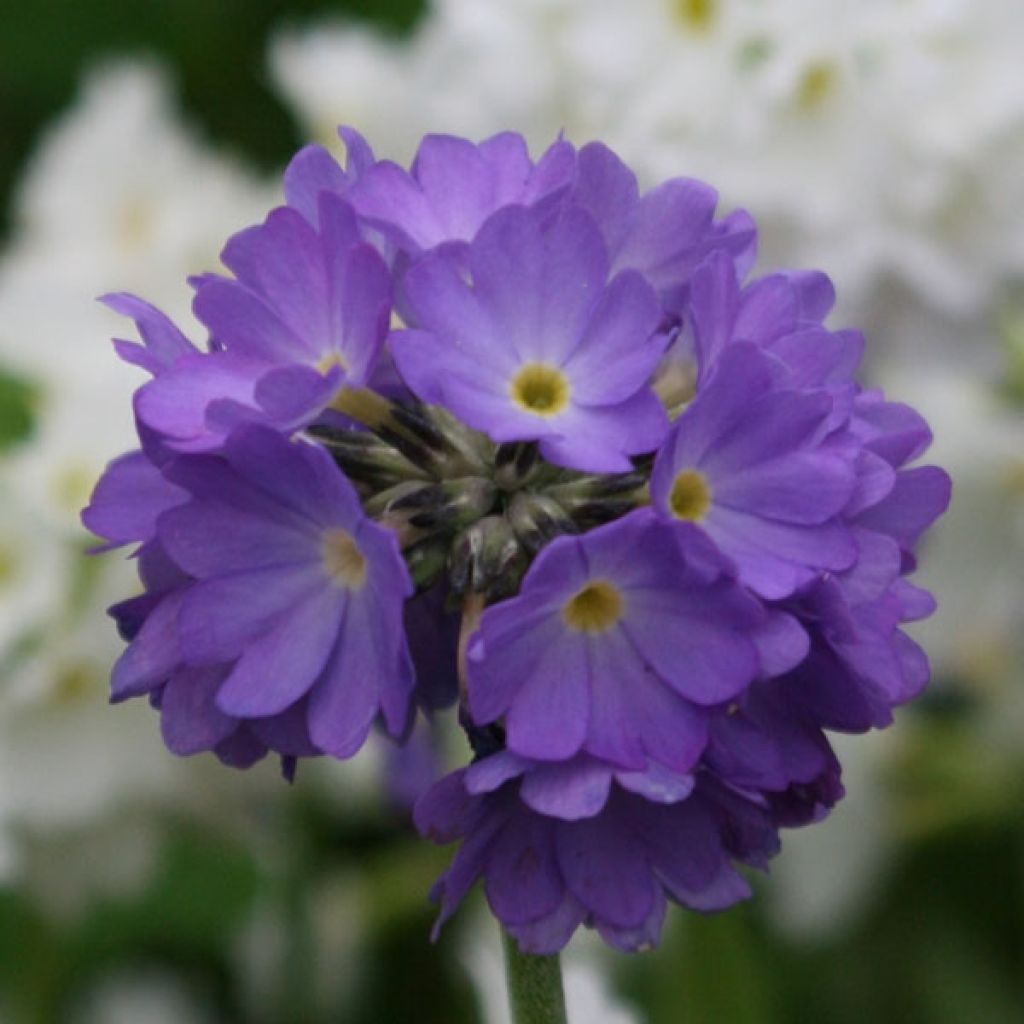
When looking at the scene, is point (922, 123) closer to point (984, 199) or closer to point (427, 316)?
point (984, 199)

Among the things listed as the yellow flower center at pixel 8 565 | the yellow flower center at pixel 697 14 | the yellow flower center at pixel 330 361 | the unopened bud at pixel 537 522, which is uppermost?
the unopened bud at pixel 537 522

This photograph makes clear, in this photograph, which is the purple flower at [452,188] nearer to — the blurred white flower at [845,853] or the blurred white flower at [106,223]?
the blurred white flower at [106,223]

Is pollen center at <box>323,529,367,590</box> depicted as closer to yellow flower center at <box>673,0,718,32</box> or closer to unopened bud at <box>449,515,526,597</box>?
unopened bud at <box>449,515,526,597</box>

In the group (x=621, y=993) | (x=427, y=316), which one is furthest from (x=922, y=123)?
(x=427, y=316)

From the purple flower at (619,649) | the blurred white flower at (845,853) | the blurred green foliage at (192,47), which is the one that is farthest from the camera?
the blurred green foliage at (192,47)

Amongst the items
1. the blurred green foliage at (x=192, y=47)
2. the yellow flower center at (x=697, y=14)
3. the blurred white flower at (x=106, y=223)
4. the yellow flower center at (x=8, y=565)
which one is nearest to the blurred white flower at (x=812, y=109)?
the yellow flower center at (x=697, y=14)

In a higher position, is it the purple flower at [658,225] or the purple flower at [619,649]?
Result: the purple flower at [658,225]

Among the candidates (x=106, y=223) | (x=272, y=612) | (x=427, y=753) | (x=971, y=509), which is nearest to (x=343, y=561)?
(x=272, y=612)
